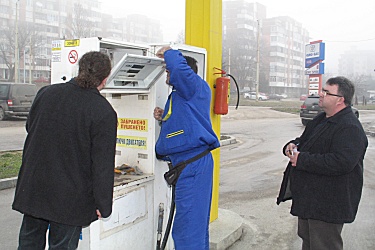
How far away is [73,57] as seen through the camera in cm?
325

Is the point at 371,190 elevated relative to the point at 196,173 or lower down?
lower down

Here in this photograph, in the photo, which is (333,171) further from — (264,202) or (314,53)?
(314,53)

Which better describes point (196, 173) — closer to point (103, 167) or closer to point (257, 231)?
point (103, 167)

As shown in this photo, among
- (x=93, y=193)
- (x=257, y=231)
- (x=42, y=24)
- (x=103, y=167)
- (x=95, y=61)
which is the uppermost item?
(x=42, y=24)

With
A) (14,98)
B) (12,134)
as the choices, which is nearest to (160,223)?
(12,134)

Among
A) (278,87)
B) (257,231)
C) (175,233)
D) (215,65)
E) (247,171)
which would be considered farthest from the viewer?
(278,87)

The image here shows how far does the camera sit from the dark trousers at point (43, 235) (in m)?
2.71

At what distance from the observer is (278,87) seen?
97.3 metres

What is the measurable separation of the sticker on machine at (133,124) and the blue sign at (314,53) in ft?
84.3

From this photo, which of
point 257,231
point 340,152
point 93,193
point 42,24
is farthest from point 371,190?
point 42,24

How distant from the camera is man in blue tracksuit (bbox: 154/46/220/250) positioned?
324cm

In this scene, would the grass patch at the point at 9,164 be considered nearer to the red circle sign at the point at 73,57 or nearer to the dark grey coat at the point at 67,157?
the red circle sign at the point at 73,57

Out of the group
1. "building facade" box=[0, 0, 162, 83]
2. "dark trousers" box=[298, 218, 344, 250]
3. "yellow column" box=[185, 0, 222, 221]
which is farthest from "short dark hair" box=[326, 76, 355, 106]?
"building facade" box=[0, 0, 162, 83]

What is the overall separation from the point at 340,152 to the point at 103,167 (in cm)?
180
